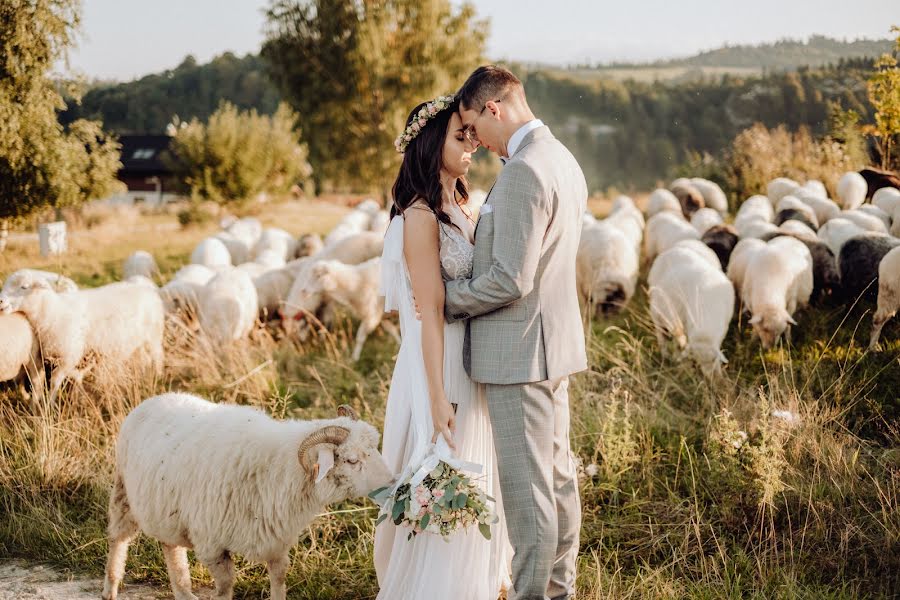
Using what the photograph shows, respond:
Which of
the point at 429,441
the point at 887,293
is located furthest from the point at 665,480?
the point at 887,293

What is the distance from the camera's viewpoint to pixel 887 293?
6.84 metres

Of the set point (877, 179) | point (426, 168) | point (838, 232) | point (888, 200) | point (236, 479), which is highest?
point (426, 168)

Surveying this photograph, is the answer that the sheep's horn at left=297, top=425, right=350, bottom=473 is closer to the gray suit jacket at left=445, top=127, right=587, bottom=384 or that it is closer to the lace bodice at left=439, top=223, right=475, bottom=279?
the gray suit jacket at left=445, top=127, right=587, bottom=384

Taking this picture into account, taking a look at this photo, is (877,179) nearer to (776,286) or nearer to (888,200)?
(888,200)

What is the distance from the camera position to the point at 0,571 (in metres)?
4.37

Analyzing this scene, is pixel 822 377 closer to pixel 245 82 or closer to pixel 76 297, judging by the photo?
pixel 76 297

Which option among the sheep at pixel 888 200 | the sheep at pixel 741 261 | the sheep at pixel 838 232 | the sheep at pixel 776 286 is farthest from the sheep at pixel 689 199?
the sheep at pixel 776 286

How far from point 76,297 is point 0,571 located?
3219 millimetres

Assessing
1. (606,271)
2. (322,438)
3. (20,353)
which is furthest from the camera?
(606,271)

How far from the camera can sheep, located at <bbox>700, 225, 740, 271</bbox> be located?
9.98 meters

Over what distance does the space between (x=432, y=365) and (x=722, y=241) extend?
8067 mm

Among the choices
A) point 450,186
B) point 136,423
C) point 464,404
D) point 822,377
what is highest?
point 450,186

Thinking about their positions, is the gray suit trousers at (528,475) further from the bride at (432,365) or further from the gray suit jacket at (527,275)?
the bride at (432,365)

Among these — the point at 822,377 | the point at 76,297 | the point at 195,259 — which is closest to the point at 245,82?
the point at 195,259
